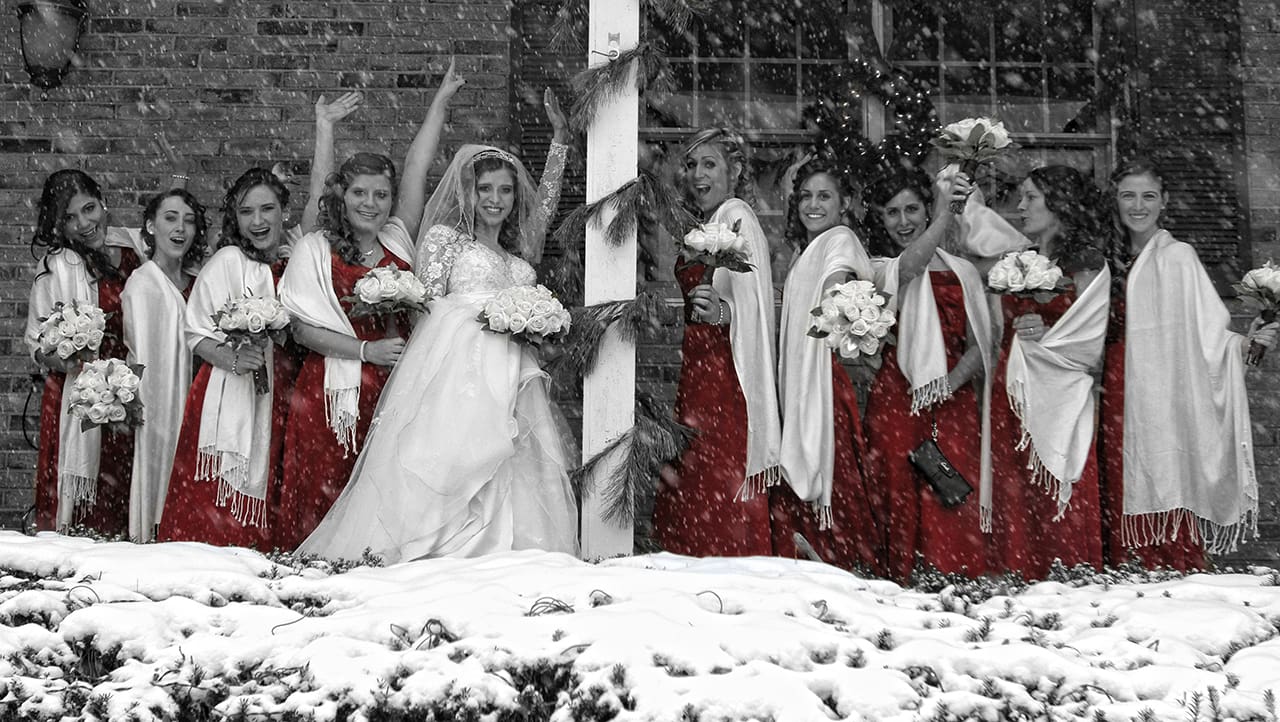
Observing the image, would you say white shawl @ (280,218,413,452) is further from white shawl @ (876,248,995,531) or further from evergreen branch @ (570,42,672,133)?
white shawl @ (876,248,995,531)

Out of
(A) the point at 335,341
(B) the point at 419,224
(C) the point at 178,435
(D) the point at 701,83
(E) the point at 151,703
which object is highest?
(D) the point at 701,83

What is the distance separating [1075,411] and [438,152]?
3.73 metres

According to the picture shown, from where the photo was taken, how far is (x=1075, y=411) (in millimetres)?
5957

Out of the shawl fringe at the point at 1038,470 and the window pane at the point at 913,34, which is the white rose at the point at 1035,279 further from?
the window pane at the point at 913,34

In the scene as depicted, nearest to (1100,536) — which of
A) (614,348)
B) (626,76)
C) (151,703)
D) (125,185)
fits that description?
(614,348)

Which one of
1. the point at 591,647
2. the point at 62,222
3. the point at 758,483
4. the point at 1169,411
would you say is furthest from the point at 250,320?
the point at 1169,411

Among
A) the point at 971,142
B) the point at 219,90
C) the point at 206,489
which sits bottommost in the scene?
the point at 206,489

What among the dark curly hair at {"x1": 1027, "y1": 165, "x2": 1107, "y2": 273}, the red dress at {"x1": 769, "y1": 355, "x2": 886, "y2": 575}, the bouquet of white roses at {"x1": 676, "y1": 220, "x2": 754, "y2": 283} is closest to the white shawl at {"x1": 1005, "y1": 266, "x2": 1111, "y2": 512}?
the dark curly hair at {"x1": 1027, "y1": 165, "x2": 1107, "y2": 273}

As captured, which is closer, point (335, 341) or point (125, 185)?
point (335, 341)

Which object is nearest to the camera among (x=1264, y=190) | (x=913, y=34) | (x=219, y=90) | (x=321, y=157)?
(x=321, y=157)

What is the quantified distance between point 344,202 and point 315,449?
1.11 meters

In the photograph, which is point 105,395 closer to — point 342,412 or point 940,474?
point 342,412

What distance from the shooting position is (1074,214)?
6191 mm

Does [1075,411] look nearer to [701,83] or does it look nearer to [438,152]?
[701,83]
